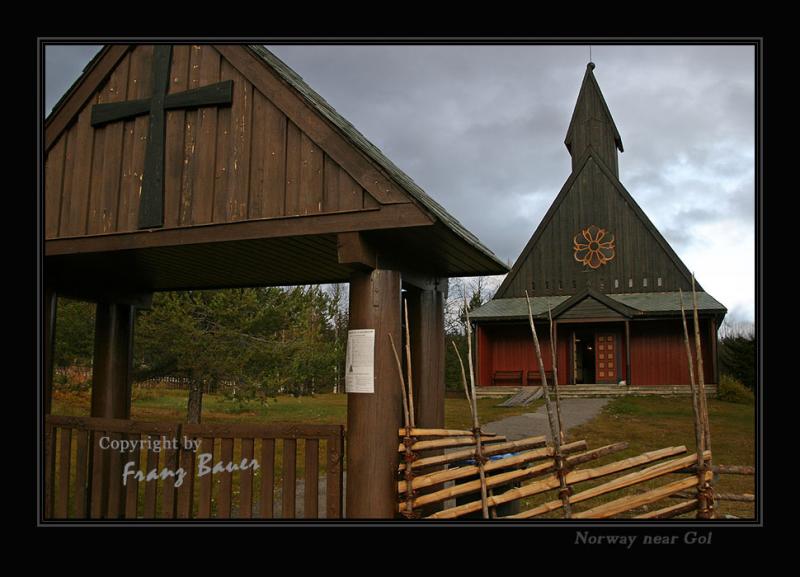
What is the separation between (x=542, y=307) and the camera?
27781mm

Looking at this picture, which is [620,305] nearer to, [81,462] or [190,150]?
[190,150]

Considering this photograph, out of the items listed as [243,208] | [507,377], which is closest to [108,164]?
[243,208]

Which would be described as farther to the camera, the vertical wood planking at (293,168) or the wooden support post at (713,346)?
the wooden support post at (713,346)

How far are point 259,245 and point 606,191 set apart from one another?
26.0 meters

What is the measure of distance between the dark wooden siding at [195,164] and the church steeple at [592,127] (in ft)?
91.4

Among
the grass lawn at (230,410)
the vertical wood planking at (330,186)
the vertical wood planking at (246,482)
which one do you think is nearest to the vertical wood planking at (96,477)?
the vertical wood planking at (246,482)

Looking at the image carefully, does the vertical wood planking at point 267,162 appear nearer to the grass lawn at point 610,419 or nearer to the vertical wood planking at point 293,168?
the vertical wood planking at point 293,168

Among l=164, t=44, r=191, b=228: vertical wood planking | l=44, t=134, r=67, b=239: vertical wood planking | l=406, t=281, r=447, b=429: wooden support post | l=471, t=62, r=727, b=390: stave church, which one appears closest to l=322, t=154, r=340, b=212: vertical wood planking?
l=164, t=44, r=191, b=228: vertical wood planking

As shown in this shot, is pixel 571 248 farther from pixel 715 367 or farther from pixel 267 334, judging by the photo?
pixel 267 334

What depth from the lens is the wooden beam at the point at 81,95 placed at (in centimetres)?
688

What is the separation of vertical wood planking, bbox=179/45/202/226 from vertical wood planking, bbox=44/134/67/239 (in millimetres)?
1570

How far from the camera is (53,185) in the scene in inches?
272

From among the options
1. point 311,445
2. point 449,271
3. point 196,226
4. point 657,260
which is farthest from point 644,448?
point 657,260

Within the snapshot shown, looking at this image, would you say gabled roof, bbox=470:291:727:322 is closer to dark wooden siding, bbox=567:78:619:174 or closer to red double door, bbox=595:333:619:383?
red double door, bbox=595:333:619:383
